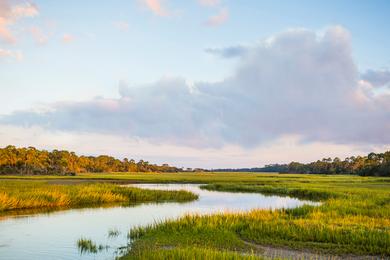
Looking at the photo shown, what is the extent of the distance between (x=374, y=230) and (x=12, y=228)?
865 inches

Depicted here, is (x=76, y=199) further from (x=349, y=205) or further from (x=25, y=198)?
(x=349, y=205)

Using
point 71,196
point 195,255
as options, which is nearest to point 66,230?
point 195,255

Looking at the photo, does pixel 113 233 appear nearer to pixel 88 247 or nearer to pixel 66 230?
pixel 66 230

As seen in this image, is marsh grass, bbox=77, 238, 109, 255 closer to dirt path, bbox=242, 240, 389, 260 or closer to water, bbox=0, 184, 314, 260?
water, bbox=0, 184, 314, 260

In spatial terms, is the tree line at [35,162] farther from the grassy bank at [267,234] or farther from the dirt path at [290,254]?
the dirt path at [290,254]

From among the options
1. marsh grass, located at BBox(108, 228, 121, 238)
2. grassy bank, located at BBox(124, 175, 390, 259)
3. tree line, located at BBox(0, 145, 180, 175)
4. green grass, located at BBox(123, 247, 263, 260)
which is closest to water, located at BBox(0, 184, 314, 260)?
marsh grass, located at BBox(108, 228, 121, 238)

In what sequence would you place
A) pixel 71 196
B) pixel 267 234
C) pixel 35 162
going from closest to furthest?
1. pixel 267 234
2. pixel 71 196
3. pixel 35 162

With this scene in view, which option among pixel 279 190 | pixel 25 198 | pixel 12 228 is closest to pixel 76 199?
pixel 25 198

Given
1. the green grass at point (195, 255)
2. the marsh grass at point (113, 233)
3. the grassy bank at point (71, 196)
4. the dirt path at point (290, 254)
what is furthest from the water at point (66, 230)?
the dirt path at point (290, 254)

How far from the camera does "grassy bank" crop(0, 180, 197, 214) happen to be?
1427 inches

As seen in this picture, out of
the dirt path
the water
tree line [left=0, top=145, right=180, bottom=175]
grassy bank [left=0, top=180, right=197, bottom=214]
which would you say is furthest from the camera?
tree line [left=0, top=145, right=180, bottom=175]

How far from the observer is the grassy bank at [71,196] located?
1427 inches

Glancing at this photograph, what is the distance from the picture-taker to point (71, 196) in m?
42.5

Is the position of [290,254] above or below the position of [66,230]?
above
